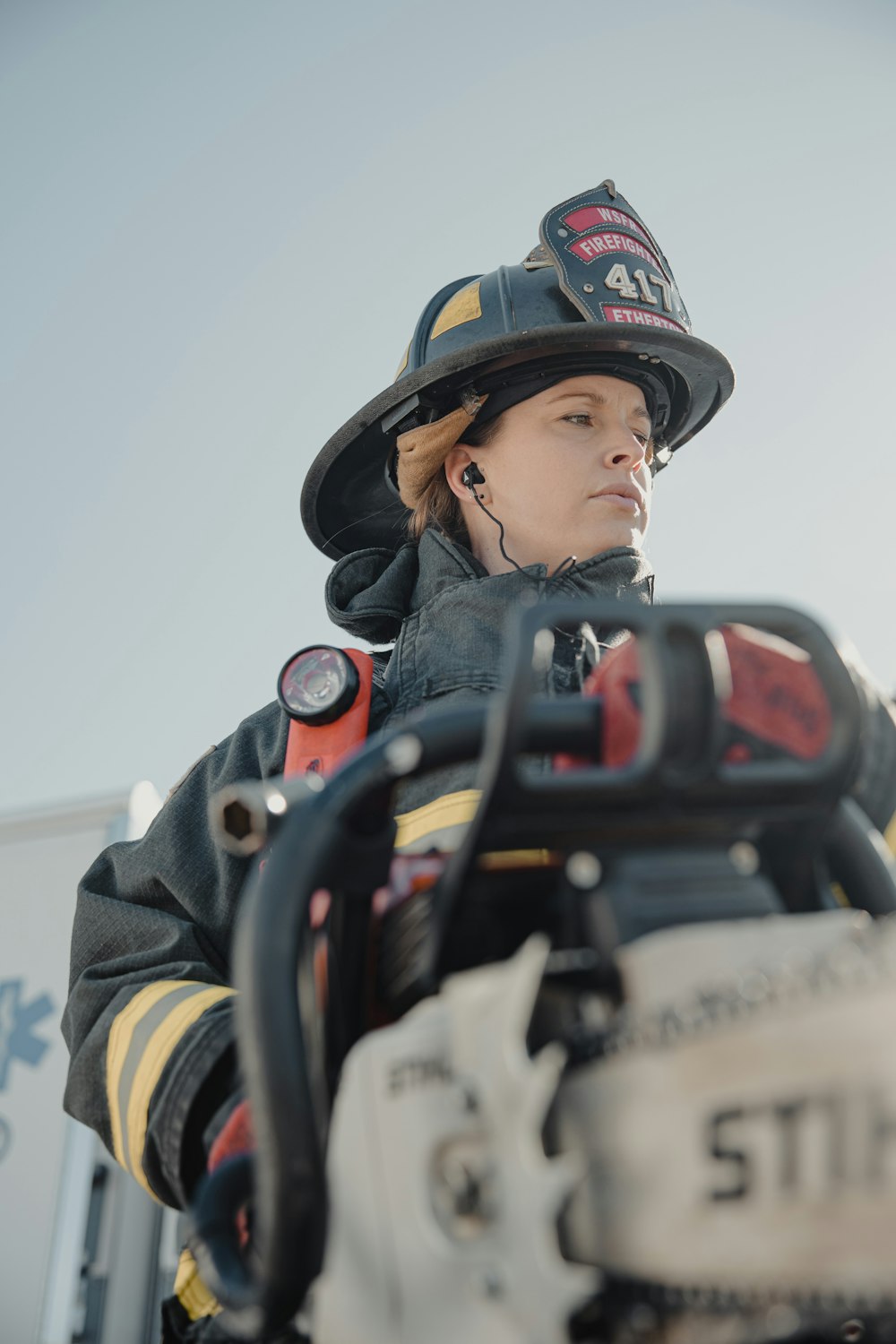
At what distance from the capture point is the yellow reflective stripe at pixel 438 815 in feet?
5.27

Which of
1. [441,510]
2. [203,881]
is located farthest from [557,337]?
[203,881]

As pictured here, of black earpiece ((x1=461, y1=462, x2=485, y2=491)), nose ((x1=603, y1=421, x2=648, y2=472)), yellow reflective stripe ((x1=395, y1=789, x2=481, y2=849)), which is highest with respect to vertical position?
black earpiece ((x1=461, y1=462, x2=485, y2=491))

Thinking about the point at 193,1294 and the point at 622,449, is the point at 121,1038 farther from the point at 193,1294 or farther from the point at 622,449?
the point at 622,449

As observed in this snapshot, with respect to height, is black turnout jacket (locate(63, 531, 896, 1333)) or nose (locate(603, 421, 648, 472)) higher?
nose (locate(603, 421, 648, 472))

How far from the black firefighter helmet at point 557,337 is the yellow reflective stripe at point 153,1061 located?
1560mm

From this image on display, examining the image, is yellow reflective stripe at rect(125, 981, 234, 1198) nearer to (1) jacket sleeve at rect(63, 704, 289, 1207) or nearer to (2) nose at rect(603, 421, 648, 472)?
(1) jacket sleeve at rect(63, 704, 289, 1207)

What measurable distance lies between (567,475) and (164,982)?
1.34 m

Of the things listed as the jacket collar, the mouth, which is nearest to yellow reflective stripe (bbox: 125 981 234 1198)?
the jacket collar

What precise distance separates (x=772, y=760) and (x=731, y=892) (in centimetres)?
13

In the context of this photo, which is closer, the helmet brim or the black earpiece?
the helmet brim

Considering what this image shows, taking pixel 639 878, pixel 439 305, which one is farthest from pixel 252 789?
pixel 439 305

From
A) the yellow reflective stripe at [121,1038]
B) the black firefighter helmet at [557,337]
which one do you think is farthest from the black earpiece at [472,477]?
the yellow reflective stripe at [121,1038]

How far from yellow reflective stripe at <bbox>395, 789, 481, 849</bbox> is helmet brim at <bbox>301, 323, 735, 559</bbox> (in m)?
1.18

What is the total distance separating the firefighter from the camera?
5.56 feet
